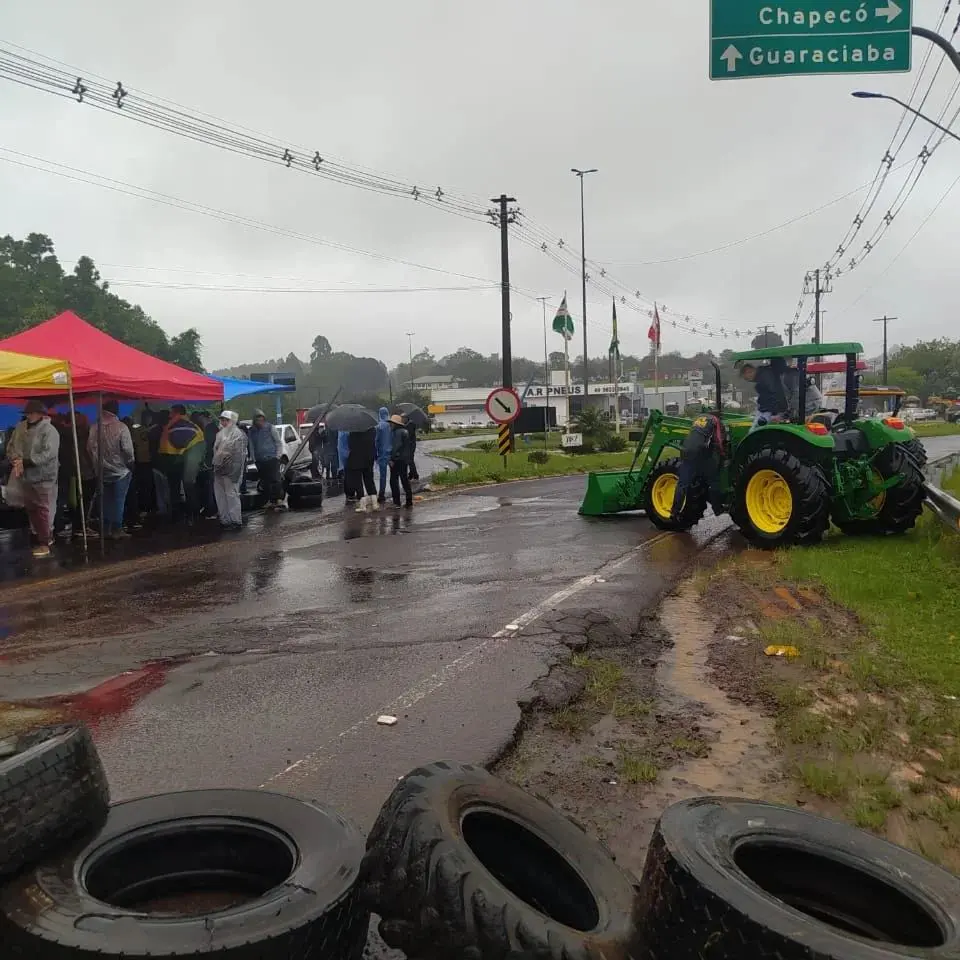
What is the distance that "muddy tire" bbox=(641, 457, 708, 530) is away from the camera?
11.7 metres

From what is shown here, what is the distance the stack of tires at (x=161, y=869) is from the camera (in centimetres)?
221

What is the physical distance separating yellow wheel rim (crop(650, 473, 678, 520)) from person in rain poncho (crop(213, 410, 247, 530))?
6.28 metres

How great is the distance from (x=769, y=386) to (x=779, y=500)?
1.57 m

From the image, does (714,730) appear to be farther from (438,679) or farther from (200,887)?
(200,887)

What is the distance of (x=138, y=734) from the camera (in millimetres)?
4680

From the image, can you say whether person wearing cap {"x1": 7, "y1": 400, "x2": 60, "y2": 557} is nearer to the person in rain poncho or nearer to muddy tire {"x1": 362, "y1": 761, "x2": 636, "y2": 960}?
the person in rain poncho

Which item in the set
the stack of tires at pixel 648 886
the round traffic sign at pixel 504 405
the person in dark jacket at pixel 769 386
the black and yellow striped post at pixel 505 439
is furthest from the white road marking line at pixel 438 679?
the black and yellow striped post at pixel 505 439

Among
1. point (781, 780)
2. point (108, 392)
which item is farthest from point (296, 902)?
point (108, 392)

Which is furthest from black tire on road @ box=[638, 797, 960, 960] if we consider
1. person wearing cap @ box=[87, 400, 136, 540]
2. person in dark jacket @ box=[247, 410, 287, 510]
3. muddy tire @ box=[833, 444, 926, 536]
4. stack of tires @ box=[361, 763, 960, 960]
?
person in dark jacket @ box=[247, 410, 287, 510]

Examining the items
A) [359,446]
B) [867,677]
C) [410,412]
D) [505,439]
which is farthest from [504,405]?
[867,677]

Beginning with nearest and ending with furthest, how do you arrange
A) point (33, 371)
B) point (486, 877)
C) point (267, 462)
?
point (486, 877), point (33, 371), point (267, 462)

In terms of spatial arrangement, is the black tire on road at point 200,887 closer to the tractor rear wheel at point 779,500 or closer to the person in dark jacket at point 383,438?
the tractor rear wheel at point 779,500

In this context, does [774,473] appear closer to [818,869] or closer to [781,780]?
[781,780]

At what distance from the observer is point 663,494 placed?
1238 centimetres
